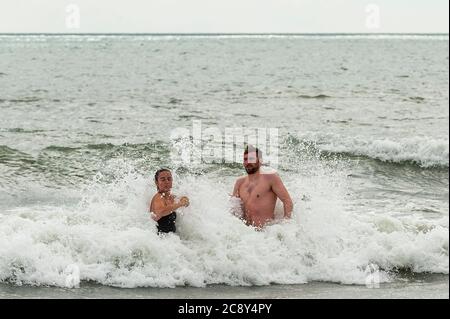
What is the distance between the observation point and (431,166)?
47.2 ft

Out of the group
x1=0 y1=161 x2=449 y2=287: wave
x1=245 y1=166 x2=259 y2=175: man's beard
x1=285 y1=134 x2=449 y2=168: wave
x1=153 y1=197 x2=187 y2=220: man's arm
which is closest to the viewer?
x1=0 y1=161 x2=449 y2=287: wave

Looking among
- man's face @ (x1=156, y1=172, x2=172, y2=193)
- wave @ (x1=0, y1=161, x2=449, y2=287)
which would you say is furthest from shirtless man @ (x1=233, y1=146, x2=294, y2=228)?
man's face @ (x1=156, y1=172, x2=172, y2=193)

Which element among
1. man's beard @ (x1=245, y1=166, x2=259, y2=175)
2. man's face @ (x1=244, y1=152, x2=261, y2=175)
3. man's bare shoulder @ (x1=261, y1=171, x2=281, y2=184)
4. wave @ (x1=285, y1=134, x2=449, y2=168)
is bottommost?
wave @ (x1=285, y1=134, x2=449, y2=168)

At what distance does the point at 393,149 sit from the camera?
15.4 meters

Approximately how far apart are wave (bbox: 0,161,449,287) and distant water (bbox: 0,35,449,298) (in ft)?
0.06

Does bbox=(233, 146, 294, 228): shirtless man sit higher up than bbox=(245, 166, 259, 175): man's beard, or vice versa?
bbox=(245, 166, 259, 175): man's beard

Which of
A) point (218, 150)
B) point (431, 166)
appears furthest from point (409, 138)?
point (218, 150)

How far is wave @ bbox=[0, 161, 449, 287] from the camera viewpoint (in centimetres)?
702

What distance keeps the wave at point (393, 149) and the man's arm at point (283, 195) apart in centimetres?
764

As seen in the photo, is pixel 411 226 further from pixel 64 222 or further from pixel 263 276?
pixel 64 222

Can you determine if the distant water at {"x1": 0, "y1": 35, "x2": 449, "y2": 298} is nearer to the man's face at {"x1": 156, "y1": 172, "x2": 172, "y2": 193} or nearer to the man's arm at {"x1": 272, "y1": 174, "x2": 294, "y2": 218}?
the man's arm at {"x1": 272, "y1": 174, "x2": 294, "y2": 218}

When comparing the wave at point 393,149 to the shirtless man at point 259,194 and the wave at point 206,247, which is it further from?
the shirtless man at point 259,194

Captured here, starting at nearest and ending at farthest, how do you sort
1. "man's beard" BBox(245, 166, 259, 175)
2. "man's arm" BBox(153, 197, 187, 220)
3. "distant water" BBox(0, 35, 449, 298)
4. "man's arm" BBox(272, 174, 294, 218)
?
"distant water" BBox(0, 35, 449, 298), "man's arm" BBox(153, 197, 187, 220), "man's arm" BBox(272, 174, 294, 218), "man's beard" BBox(245, 166, 259, 175)

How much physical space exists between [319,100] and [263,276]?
62.2 feet
